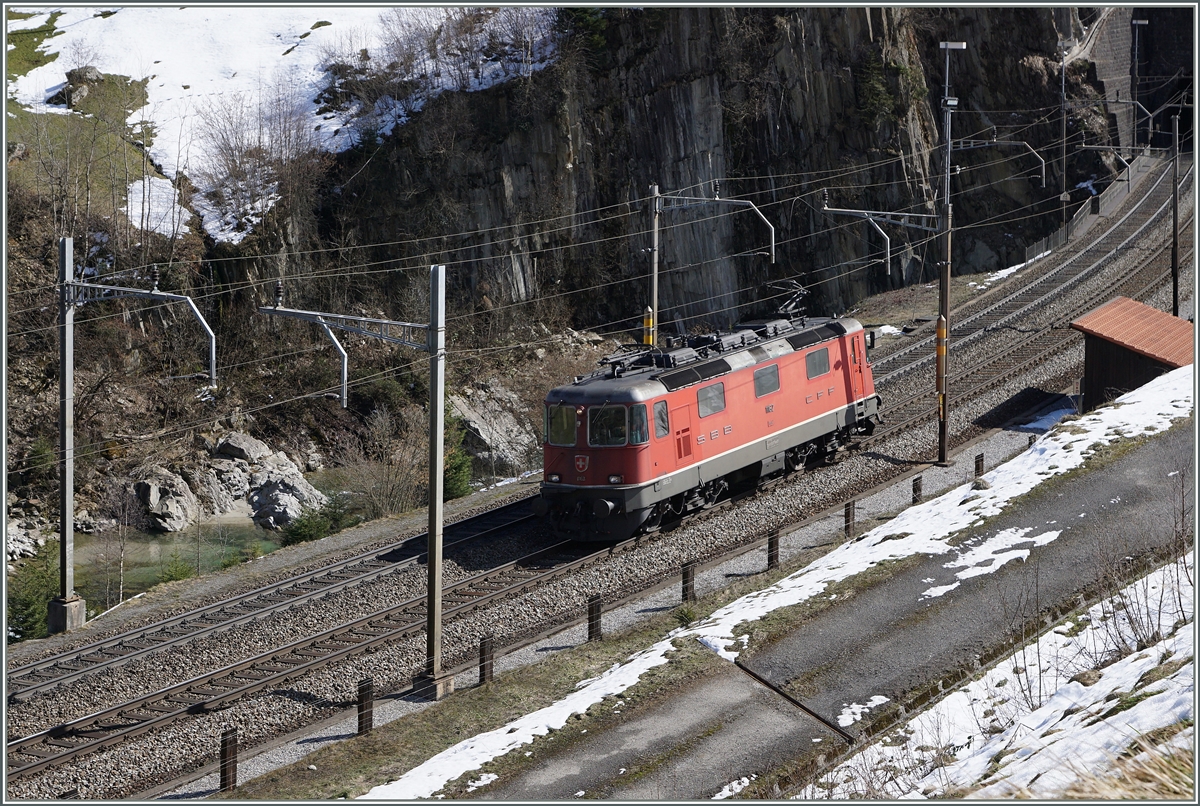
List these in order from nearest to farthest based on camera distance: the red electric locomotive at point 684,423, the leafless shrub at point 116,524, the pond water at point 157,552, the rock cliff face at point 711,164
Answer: the red electric locomotive at point 684,423 → the pond water at point 157,552 → the leafless shrub at point 116,524 → the rock cliff face at point 711,164

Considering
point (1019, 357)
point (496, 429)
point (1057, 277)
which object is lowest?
point (496, 429)

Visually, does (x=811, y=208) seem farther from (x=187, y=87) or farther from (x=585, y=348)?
(x=187, y=87)

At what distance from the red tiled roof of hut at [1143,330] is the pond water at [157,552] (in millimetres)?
22636

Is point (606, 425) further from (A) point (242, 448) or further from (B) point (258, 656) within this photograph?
(A) point (242, 448)

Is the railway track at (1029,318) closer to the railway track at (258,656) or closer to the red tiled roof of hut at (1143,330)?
the red tiled roof of hut at (1143,330)

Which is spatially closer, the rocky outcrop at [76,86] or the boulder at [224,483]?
the boulder at [224,483]

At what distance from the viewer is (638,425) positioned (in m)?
20.3

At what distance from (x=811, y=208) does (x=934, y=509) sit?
35.2 meters

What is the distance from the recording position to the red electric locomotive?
20484 millimetres

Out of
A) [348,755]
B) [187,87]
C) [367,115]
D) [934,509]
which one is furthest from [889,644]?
[187,87]

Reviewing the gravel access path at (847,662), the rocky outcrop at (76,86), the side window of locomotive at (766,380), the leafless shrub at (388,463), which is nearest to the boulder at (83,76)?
the rocky outcrop at (76,86)

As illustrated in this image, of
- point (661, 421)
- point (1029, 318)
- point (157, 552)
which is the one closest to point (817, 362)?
Answer: point (661, 421)

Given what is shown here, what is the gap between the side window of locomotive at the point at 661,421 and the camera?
67.6ft

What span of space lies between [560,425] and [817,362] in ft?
24.0
